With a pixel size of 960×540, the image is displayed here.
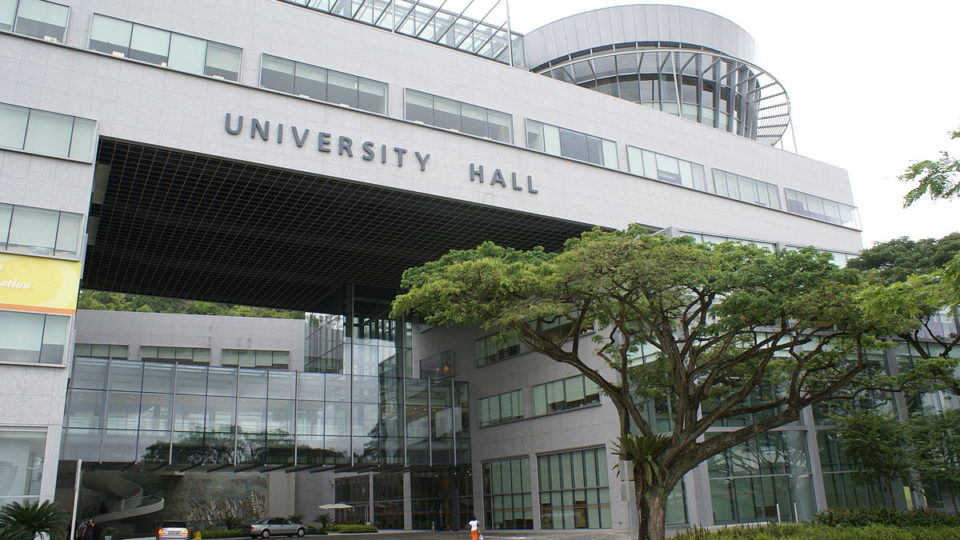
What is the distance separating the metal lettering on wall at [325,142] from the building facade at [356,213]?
0.12 metres

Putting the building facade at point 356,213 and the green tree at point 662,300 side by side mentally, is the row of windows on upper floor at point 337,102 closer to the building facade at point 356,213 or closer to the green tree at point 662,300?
the building facade at point 356,213

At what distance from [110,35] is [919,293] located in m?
29.2

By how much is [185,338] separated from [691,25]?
1714 inches

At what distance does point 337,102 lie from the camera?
33500mm

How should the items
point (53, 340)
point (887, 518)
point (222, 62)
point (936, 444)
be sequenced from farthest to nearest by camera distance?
point (936, 444)
point (222, 62)
point (887, 518)
point (53, 340)

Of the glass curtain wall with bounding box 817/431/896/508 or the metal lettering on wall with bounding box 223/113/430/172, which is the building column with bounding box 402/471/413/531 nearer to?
the metal lettering on wall with bounding box 223/113/430/172

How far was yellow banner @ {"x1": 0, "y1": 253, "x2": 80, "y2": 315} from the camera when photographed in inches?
982

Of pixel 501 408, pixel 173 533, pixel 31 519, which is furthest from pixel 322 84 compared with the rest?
pixel 173 533

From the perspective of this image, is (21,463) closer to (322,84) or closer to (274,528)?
(322,84)

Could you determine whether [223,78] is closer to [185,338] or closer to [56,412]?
[56,412]

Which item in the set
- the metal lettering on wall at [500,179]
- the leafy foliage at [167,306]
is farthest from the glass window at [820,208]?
the leafy foliage at [167,306]

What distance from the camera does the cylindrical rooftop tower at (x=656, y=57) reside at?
165 ft

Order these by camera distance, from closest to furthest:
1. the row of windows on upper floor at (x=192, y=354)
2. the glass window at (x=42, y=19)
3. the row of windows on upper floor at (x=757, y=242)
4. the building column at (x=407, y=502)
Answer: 1. the glass window at (x=42, y=19)
2. the row of windows on upper floor at (x=757, y=242)
3. the building column at (x=407, y=502)
4. the row of windows on upper floor at (x=192, y=354)

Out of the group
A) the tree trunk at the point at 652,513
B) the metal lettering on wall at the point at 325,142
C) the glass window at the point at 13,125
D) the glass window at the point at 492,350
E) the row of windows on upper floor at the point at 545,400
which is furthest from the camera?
the glass window at the point at 492,350
